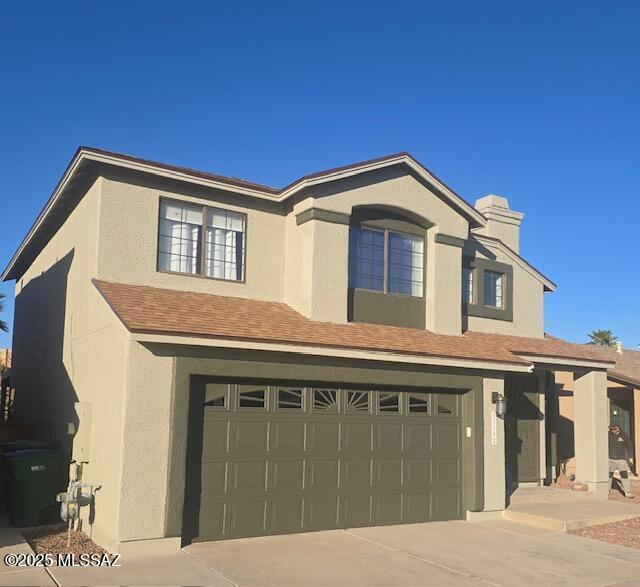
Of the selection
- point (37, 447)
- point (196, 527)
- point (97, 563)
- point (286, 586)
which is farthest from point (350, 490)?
point (37, 447)

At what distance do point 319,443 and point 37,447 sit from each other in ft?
16.0

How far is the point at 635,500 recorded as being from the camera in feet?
52.4

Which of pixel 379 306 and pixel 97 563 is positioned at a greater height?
pixel 379 306

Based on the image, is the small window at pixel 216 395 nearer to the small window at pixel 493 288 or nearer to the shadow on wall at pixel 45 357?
the shadow on wall at pixel 45 357

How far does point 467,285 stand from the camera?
1625 cm

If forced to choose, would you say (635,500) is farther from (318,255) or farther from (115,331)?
(115,331)

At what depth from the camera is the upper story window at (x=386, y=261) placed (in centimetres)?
1362

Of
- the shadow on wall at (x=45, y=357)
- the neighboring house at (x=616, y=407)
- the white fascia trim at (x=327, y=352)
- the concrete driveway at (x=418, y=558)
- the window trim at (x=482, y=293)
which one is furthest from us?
the neighboring house at (x=616, y=407)

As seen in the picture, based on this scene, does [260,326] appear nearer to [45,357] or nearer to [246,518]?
[246,518]

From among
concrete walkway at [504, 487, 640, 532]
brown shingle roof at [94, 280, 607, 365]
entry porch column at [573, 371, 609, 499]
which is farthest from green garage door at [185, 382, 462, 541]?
entry porch column at [573, 371, 609, 499]

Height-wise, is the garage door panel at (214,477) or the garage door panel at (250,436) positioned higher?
the garage door panel at (250,436)

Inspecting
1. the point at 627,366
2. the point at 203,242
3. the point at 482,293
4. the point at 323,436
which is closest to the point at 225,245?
the point at 203,242

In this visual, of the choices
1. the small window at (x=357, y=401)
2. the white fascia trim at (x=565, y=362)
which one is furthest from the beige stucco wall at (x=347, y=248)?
the white fascia trim at (x=565, y=362)

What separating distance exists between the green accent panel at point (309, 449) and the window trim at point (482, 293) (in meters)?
3.17
